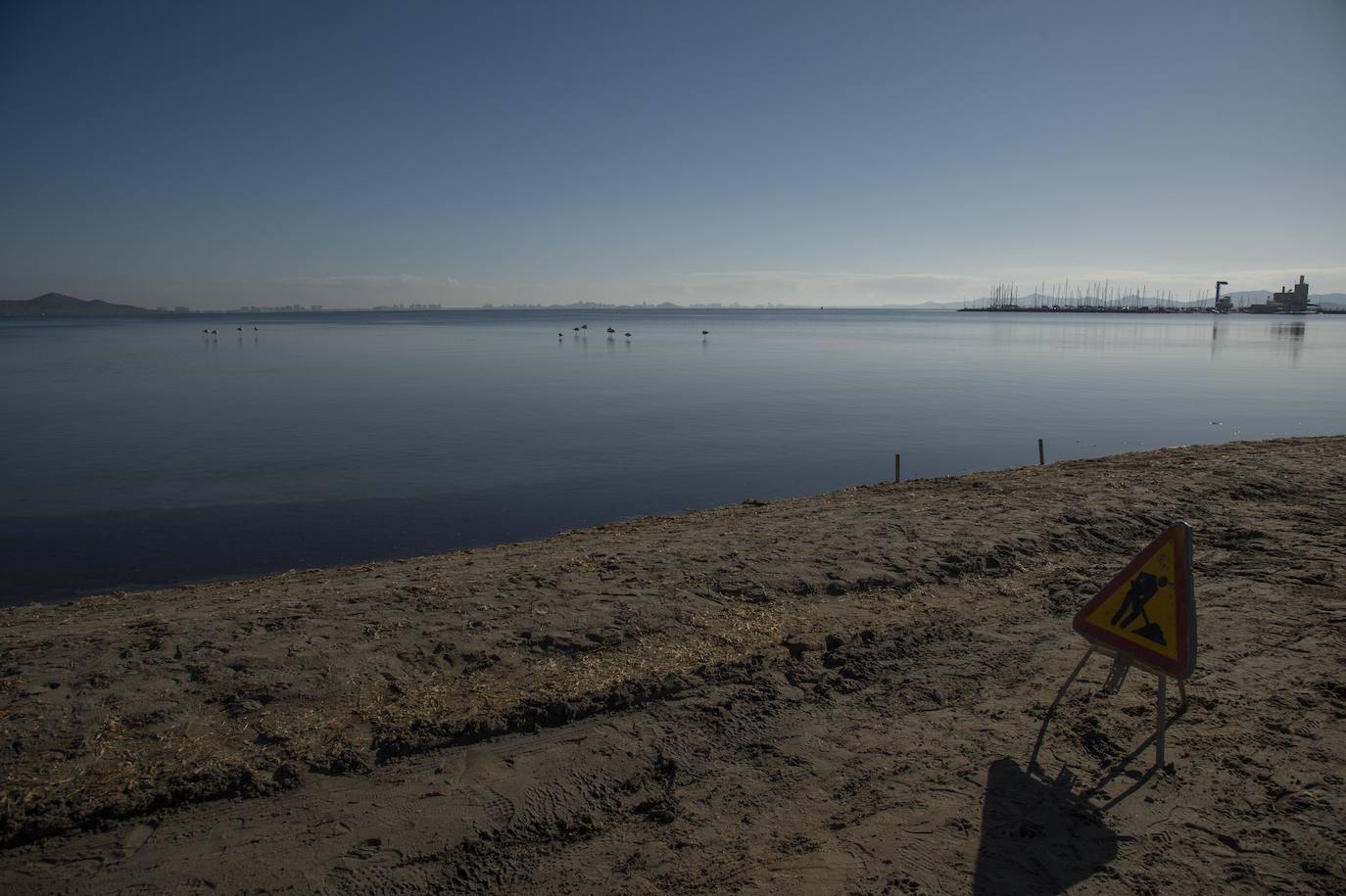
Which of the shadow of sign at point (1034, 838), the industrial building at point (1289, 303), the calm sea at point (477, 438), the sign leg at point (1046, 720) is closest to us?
the shadow of sign at point (1034, 838)

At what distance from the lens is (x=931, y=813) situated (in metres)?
4.36

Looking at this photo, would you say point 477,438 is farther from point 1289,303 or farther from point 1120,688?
point 1289,303

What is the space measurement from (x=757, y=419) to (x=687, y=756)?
22.5m

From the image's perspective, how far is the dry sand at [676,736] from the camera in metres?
3.99

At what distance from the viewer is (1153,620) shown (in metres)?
5.12

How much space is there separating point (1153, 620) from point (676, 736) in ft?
11.6

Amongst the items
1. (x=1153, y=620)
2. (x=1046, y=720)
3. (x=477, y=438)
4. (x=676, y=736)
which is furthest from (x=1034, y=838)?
(x=477, y=438)

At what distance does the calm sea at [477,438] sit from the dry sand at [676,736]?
17.3ft

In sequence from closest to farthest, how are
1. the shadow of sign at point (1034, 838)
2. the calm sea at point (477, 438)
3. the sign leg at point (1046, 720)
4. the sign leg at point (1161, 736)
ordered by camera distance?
the shadow of sign at point (1034, 838) → the sign leg at point (1161, 736) → the sign leg at point (1046, 720) → the calm sea at point (477, 438)

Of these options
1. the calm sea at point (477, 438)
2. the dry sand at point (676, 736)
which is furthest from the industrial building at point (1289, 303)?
the dry sand at point (676, 736)

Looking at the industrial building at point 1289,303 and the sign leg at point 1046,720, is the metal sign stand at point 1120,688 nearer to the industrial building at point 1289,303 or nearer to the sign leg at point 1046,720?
the sign leg at point 1046,720

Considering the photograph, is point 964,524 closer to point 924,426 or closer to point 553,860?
point 553,860

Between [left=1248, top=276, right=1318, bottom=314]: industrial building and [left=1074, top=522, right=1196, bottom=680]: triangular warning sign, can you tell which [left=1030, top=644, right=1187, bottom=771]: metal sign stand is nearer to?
[left=1074, top=522, right=1196, bottom=680]: triangular warning sign

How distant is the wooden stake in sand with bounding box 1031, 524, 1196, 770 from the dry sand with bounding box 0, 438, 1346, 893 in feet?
1.14
